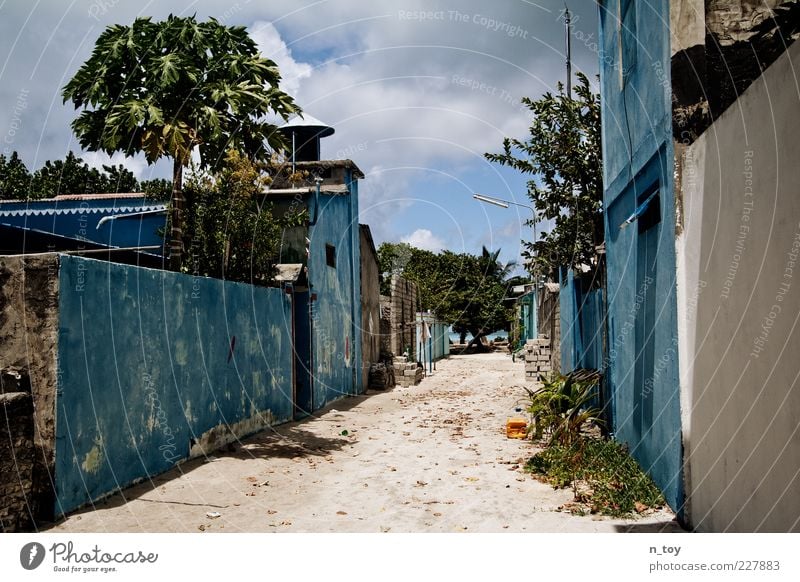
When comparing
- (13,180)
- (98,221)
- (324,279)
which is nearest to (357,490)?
(324,279)

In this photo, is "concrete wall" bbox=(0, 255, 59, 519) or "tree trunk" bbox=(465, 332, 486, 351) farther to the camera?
"tree trunk" bbox=(465, 332, 486, 351)

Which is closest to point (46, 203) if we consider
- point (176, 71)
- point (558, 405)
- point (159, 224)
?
point (159, 224)

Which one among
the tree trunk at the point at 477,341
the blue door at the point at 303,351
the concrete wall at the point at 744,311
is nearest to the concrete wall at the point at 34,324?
the concrete wall at the point at 744,311

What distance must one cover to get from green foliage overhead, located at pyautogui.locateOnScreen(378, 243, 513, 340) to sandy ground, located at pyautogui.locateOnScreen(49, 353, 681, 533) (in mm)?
35041

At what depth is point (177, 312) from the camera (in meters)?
8.98

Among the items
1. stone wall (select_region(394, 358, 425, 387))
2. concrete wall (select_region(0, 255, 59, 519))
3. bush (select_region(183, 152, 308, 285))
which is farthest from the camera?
stone wall (select_region(394, 358, 425, 387))

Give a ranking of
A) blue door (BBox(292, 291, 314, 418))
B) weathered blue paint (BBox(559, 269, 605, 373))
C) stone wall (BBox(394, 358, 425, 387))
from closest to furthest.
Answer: weathered blue paint (BBox(559, 269, 605, 373)), blue door (BBox(292, 291, 314, 418)), stone wall (BBox(394, 358, 425, 387))

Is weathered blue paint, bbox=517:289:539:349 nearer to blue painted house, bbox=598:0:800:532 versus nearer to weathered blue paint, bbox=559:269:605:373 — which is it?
weathered blue paint, bbox=559:269:605:373

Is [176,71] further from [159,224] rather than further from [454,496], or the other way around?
[159,224]

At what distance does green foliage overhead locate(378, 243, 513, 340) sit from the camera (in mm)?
48500

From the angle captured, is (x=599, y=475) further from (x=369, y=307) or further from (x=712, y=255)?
(x=369, y=307)

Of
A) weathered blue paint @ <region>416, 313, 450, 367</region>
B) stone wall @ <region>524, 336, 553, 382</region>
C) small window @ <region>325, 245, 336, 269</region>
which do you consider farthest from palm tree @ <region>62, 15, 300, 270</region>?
weathered blue paint @ <region>416, 313, 450, 367</region>

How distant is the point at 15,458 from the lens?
580 centimetres

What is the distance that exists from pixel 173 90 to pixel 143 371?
421cm
